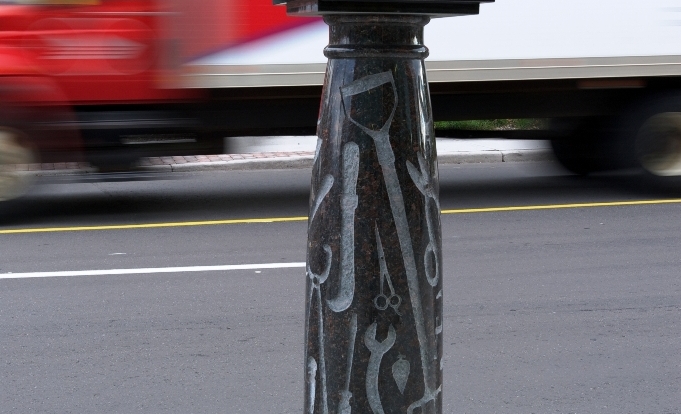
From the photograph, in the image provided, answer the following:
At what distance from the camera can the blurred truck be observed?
28.7 ft

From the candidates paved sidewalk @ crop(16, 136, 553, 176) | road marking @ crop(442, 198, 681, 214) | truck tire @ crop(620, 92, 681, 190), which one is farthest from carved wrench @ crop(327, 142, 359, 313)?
paved sidewalk @ crop(16, 136, 553, 176)

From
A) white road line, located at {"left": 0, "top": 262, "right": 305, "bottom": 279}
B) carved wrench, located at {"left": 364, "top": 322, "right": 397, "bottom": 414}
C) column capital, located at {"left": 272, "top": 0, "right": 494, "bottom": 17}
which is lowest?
white road line, located at {"left": 0, "top": 262, "right": 305, "bottom": 279}

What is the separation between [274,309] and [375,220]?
13.5ft

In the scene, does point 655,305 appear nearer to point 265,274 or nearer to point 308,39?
point 265,274

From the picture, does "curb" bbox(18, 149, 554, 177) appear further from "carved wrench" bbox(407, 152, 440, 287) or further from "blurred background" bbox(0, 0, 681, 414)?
"carved wrench" bbox(407, 152, 440, 287)

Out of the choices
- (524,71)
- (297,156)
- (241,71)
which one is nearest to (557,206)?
(524,71)

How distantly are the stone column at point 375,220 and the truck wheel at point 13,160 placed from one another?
7.03 metres

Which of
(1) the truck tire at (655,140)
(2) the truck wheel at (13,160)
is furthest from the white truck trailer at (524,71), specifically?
(2) the truck wheel at (13,160)

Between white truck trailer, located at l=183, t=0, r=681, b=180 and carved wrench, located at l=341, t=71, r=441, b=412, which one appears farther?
white truck trailer, located at l=183, t=0, r=681, b=180

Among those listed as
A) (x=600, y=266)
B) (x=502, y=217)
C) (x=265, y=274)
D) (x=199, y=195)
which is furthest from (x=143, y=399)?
(x=199, y=195)

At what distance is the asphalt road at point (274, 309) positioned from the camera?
16.5 feet

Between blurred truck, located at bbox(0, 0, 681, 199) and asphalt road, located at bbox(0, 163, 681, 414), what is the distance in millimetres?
841

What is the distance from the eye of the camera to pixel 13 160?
895cm

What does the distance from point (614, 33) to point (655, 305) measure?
401cm
